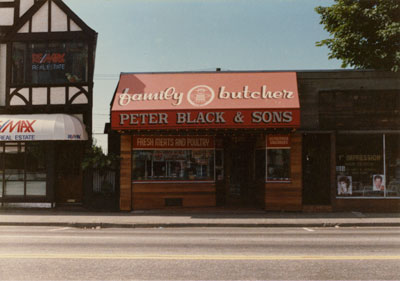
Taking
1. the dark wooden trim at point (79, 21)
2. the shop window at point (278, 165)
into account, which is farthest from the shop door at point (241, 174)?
the dark wooden trim at point (79, 21)

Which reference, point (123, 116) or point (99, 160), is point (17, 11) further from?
point (99, 160)

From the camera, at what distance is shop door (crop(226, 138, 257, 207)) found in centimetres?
1891

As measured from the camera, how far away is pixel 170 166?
17297mm

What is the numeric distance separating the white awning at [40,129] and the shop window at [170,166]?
276 cm

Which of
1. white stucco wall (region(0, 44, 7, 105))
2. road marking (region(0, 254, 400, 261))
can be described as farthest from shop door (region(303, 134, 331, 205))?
white stucco wall (region(0, 44, 7, 105))

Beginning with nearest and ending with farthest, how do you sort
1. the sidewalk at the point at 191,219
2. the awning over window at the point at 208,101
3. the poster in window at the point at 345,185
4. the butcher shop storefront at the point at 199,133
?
the sidewalk at the point at 191,219, the awning over window at the point at 208,101, the butcher shop storefront at the point at 199,133, the poster in window at the point at 345,185

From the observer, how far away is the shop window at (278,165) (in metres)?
16.7

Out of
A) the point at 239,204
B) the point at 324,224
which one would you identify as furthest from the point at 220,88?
the point at 324,224

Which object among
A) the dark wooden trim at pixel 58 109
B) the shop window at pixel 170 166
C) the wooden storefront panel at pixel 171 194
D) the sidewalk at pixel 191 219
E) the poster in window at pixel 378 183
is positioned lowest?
the sidewalk at pixel 191 219

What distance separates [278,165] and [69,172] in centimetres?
883

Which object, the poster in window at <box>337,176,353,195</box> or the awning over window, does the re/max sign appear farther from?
the poster in window at <box>337,176,353,195</box>

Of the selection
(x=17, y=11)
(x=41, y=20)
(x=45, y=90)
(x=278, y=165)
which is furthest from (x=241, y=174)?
(x=17, y=11)

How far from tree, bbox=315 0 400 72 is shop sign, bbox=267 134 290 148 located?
501cm

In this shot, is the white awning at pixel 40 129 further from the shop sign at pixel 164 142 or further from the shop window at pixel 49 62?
the shop sign at pixel 164 142
